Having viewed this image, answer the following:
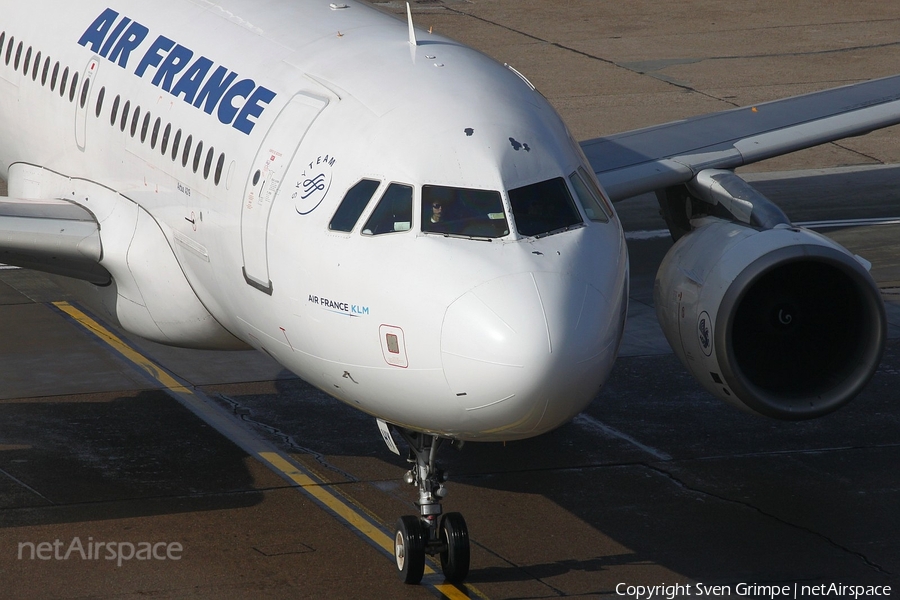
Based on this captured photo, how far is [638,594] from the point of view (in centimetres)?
1138

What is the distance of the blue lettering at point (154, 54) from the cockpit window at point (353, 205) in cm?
434

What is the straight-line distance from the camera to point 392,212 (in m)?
10.2

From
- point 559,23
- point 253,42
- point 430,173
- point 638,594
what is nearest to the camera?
point 430,173

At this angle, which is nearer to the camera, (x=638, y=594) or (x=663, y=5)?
(x=638, y=594)

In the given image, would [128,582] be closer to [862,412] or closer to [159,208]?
[159,208]

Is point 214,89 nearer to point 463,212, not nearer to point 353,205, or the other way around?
point 353,205

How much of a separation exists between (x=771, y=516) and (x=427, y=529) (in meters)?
3.60

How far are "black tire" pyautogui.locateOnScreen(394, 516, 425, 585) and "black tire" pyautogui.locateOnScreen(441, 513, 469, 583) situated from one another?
191 mm

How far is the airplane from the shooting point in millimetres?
9789

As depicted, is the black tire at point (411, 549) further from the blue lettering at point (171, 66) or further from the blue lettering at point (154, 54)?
the blue lettering at point (154, 54)

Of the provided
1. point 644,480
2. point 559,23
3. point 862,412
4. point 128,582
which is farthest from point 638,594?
point 559,23

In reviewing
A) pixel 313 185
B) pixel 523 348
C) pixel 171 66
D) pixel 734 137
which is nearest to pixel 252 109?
pixel 313 185

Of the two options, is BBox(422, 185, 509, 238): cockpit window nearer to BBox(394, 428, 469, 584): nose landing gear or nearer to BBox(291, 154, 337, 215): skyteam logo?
BBox(291, 154, 337, 215): skyteam logo

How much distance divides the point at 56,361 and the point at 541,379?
9.66 metres
